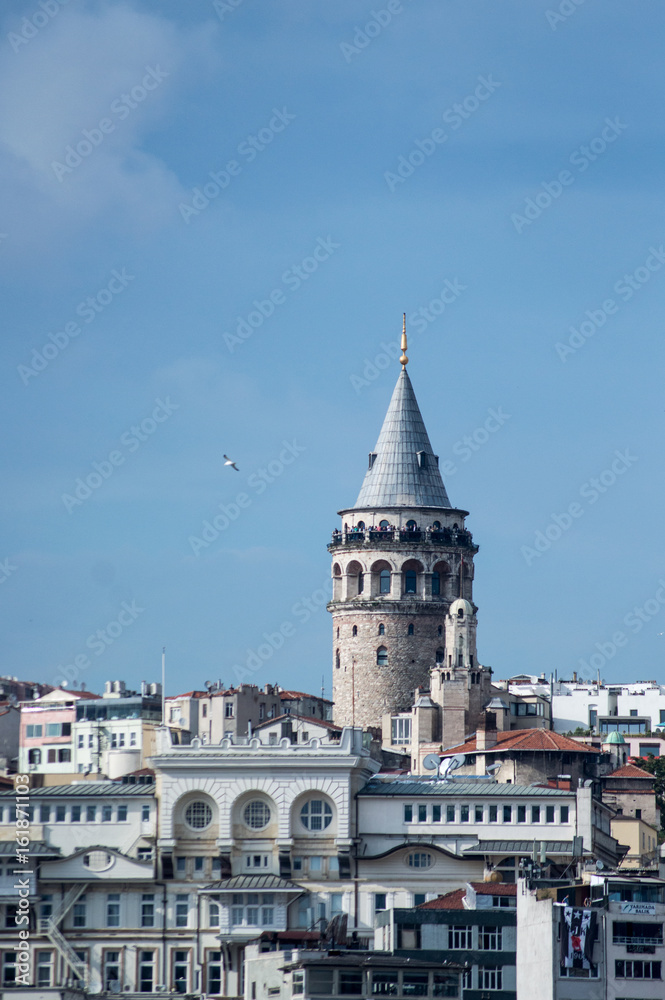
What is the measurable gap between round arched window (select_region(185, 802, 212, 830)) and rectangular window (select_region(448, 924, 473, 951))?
59.3 ft

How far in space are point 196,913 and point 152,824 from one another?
5033 millimetres

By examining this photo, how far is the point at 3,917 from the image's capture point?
327ft

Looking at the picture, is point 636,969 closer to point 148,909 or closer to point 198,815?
point 148,909

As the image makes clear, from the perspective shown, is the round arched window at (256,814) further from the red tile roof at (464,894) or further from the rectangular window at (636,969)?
the rectangular window at (636,969)

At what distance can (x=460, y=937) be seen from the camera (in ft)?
283

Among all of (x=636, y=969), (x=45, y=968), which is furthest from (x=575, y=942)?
(x=45, y=968)

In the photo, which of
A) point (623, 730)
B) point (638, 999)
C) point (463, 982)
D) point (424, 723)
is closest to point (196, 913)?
point (463, 982)

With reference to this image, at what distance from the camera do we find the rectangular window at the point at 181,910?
98706mm

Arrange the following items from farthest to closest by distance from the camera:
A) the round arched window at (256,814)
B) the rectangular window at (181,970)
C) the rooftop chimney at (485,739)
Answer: the rooftop chimney at (485,739) → the round arched window at (256,814) → the rectangular window at (181,970)

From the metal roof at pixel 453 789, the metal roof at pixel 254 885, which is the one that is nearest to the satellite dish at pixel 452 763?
the metal roof at pixel 453 789

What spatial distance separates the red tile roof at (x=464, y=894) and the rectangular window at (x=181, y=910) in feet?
32.8

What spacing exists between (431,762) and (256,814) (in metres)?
20.8

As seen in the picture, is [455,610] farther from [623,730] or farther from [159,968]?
[159,968]

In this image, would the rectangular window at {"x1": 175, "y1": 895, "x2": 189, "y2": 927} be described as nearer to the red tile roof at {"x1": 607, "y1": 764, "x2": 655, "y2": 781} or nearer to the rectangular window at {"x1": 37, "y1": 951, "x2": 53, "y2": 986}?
the rectangular window at {"x1": 37, "y1": 951, "x2": 53, "y2": 986}
